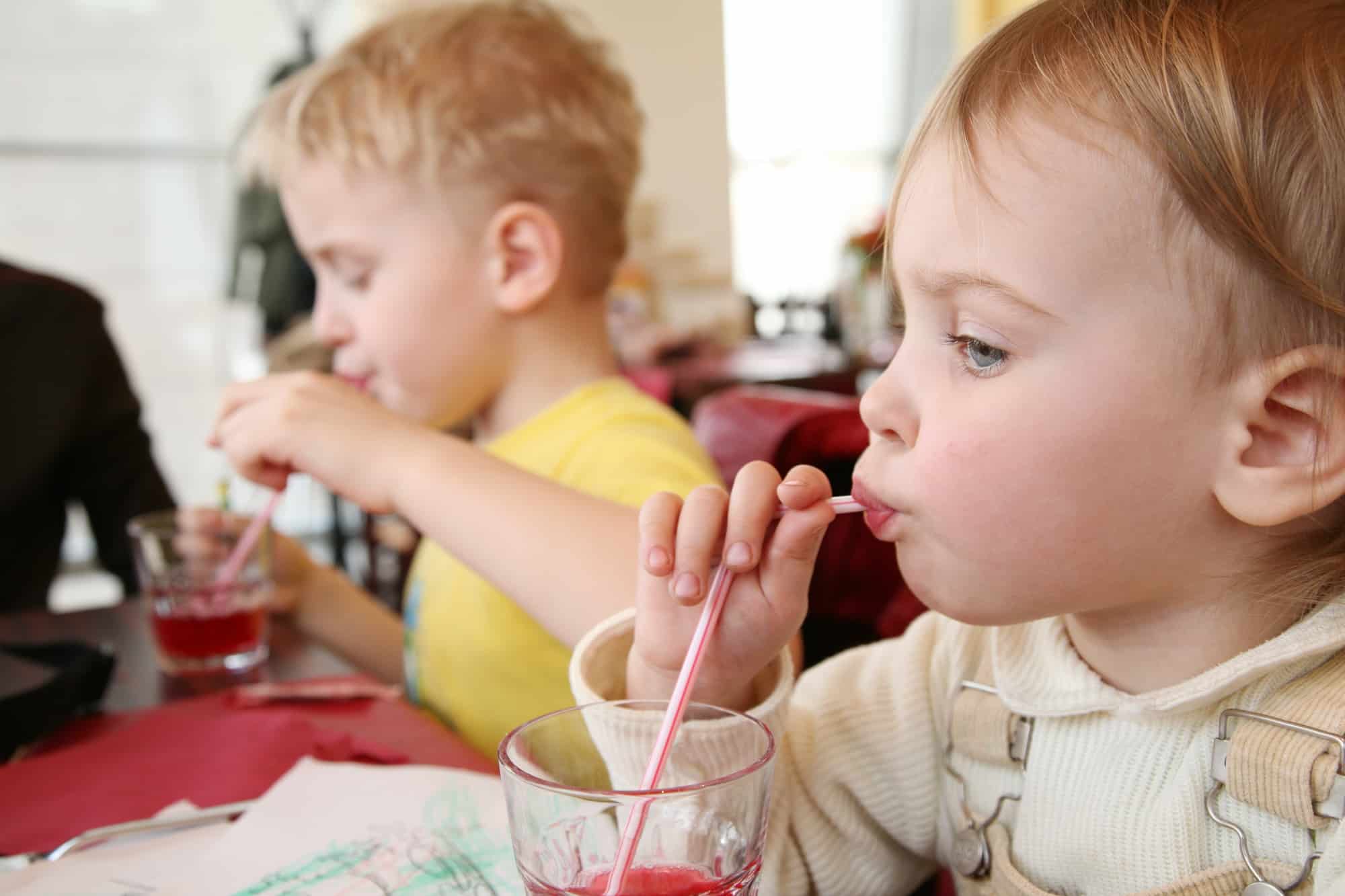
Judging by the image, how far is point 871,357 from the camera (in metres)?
3.32

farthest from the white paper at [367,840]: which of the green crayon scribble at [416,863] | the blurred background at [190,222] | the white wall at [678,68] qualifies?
the blurred background at [190,222]

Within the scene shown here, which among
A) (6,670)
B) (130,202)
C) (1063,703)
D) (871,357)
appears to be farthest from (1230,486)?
(130,202)

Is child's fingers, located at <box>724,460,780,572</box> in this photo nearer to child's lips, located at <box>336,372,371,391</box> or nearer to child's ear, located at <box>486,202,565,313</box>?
child's ear, located at <box>486,202,565,313</box>

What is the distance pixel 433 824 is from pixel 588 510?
9.5 inches

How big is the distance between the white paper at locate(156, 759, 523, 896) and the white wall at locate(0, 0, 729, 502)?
326 centimetres

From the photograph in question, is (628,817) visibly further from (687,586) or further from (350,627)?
(350,627)

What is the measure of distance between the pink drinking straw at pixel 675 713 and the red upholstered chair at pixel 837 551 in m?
0.38

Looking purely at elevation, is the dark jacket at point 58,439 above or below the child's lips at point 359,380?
below

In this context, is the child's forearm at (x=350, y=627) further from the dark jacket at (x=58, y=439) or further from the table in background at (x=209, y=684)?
the dark jacket at (x=58, y=439)

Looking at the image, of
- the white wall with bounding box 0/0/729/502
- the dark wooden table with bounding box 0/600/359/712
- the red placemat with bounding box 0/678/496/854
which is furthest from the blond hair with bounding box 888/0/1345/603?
the white wall with bounding box 0/0/729/502

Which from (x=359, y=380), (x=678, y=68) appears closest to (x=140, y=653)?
(x=359, y=380)

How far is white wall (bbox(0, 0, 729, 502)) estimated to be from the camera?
413cm

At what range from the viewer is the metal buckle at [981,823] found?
2.12ft

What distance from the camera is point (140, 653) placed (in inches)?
40.6
